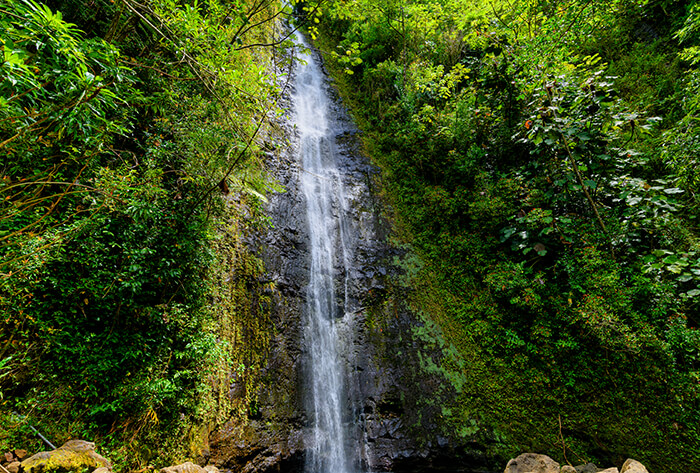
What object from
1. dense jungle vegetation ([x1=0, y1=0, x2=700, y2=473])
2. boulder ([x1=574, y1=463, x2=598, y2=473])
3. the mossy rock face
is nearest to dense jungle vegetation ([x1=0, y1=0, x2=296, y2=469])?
dense jungle vegetation ([x1=0, y1=0, x2=700, y2=473])

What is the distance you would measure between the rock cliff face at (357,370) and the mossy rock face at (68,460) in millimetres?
1503

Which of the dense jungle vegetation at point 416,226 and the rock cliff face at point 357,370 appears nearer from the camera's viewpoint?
the dense jungle vegetation at point 416,226

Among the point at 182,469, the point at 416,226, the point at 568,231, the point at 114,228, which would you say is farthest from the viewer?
the point at 416,226

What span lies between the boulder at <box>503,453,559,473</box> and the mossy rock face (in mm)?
4925

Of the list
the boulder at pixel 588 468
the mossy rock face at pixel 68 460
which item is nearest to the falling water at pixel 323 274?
the mossy rock face at pixel 68 460

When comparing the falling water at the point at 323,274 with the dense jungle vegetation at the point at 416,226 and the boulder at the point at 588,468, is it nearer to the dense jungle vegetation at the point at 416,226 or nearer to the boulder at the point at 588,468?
the dense jungle vegetation at the point at 416,226

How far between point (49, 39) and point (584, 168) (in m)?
6.84

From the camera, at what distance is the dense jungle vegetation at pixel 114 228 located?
203 cm

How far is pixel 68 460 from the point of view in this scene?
190cm

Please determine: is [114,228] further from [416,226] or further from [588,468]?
[588,468]

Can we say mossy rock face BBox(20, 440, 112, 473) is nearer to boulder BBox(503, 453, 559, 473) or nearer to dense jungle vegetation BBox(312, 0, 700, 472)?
dense jungle vegetation BBox(312, 0, 700, 472)

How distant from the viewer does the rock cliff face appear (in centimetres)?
387

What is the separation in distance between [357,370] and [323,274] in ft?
6.85

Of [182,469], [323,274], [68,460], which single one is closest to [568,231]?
[323,274]
